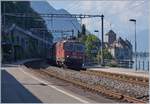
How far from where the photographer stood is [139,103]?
57.4 feet

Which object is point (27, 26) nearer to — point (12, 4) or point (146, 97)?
point (12, 4)

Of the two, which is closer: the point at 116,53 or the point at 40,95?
the point at 40,95

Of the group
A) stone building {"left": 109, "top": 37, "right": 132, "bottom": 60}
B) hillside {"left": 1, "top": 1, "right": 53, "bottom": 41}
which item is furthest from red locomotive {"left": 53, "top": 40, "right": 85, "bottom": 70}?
stone building {"left": 109, "top": 37, "right": 132, "bottom": 60}

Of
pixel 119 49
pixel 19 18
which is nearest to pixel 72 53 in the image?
pixel 19 18

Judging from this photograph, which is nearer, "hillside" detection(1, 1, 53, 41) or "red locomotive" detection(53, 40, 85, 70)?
"red locomotive" detection(53, 40, 85, 70)

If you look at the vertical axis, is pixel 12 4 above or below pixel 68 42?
above

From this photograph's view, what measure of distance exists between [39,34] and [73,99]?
11774cm

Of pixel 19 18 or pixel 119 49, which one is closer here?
pixel 19 18

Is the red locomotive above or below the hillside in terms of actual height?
below

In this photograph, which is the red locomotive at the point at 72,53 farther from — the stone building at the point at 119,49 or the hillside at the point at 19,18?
the stone building at the point at 119,49

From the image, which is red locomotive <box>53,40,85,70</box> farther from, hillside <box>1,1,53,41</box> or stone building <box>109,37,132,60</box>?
stone building <box>109,37,132,60</box>

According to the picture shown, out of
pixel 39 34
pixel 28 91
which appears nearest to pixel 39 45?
pixel 39 34

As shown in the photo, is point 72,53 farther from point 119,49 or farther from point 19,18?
point 119,49

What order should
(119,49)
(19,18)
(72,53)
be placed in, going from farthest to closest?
(119,49) → (19,18) → (72,53)
